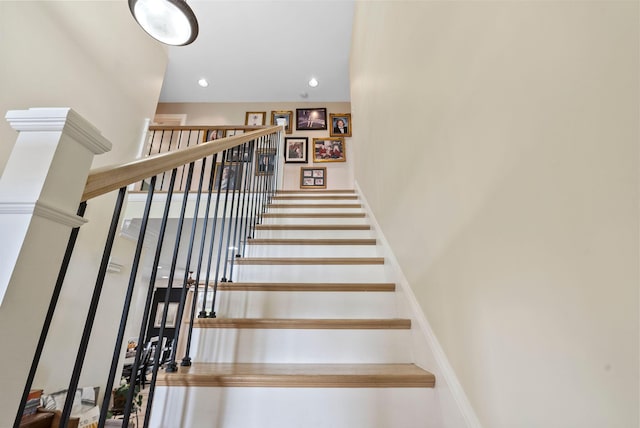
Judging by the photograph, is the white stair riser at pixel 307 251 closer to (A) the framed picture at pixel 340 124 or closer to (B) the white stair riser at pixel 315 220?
(B) the white stair riser at pixel 315 220

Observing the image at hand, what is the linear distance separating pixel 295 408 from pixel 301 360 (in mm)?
264

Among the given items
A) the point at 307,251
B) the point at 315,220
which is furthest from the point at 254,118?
the point at 307,251

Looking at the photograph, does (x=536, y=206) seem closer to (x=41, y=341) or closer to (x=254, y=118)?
(x=41, y=341)

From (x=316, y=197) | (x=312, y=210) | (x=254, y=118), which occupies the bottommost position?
(x=312, y=210)

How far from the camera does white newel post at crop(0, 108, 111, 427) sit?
49 cm

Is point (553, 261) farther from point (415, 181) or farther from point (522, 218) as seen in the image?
point (415, 181)

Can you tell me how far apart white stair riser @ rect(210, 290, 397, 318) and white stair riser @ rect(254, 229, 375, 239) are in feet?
3.08

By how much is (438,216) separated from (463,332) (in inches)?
15.6

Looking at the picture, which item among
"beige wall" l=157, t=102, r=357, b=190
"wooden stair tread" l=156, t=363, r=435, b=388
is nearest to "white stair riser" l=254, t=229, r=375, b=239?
"wooden stair tread" l=156, t=363, r=435, b=388

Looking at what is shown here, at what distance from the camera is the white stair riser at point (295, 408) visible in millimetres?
1072

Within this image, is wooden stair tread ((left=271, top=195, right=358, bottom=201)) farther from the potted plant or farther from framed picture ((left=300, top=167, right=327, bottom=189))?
the potted plant

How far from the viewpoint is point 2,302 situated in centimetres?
48

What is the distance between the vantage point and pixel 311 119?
604cm

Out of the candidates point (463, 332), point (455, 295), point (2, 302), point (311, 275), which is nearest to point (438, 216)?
point (455, 295)
